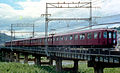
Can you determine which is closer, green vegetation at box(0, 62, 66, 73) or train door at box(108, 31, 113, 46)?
train door at box(108, 31, 113, 46)

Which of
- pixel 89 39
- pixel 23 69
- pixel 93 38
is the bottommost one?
pixel 23 69

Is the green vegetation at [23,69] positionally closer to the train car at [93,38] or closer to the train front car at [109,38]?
the train car at [93,38]

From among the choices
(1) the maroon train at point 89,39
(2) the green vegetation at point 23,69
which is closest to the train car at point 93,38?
(1) the maroon train at point 89,39

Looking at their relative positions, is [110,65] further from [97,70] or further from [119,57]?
[119,57]

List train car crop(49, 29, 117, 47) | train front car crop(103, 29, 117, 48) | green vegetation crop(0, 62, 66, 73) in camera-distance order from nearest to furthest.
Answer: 1. train front car crop(103, 29, 117, 48)
2. train car crop(49, 29, 117, 47)
3. green vegetation crop(0, 62, 66, 73)

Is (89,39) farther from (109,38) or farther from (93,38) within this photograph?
(109,38)

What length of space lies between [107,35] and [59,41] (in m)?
15.0

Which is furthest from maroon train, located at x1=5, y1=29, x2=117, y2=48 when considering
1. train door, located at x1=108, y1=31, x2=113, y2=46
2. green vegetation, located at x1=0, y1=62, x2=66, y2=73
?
green vegetation, located at x1=0, y1=62, x2=66, y2=73

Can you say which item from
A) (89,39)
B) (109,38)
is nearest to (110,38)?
(109,38)

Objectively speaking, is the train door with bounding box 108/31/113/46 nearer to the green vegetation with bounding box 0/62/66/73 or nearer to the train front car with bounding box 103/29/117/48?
the train front car with bounding box 103/29/117/48

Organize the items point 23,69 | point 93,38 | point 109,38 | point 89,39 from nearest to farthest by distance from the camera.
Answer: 1. point 109,38
2. point 93,38
3. point 89,39
4. point 23,69

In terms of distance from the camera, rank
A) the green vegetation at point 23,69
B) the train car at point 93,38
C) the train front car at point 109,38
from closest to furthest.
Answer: the train front car at point 109,38 → the train car at point 93,38 → the green vegetation at point 23,69

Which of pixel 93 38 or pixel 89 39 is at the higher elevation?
pixel 93 38

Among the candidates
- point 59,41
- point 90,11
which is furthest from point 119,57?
point 59,41
